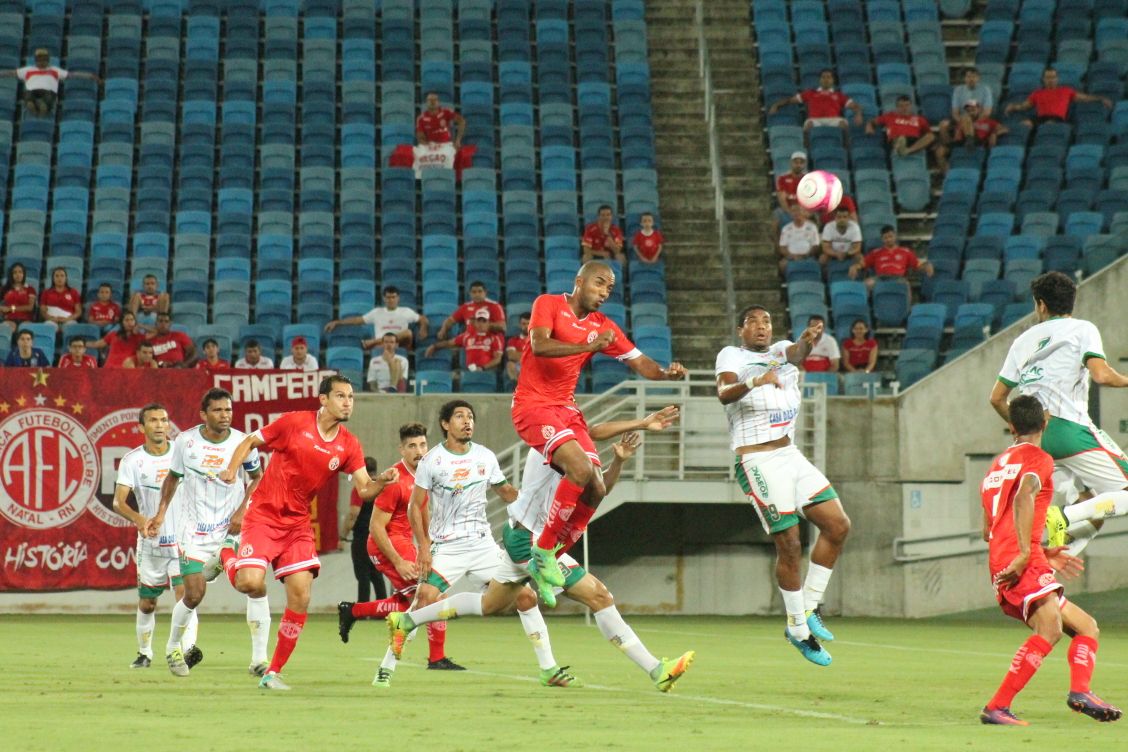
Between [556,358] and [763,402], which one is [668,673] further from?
[763,402]

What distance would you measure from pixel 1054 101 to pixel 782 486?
57.7ft

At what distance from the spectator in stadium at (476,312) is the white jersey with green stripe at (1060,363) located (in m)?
13.0

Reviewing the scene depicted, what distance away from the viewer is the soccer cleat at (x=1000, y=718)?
823 cm

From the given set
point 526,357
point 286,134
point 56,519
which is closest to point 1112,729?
point 526,357

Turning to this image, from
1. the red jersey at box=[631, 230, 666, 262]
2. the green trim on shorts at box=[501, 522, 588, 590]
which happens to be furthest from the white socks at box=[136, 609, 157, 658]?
the red jersey at box=[631, 230, 666, 262]

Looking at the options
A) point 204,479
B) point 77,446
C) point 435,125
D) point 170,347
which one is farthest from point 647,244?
point 204,479

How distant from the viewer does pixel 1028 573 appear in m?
8.46

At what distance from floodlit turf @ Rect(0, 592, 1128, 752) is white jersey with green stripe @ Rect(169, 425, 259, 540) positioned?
1.12m

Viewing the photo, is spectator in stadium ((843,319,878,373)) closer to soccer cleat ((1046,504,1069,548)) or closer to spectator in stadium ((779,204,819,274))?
spectator in stadium ((779,204,819,274))

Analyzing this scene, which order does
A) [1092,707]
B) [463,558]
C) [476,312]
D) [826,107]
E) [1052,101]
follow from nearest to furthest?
[1092,707] < [463,558] < [476,312] < [1052,101] < [826,107]

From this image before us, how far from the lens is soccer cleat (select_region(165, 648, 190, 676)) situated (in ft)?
38.7

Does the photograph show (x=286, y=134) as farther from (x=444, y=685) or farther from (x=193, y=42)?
(x=444, y=685)

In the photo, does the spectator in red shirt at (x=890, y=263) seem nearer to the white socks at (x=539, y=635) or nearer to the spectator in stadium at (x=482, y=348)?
the spectator in stadium at (x=482, y=348)

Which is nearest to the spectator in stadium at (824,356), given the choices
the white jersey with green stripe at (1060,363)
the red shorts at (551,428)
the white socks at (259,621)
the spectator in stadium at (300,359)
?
the spectator in stadium at (300,359)
